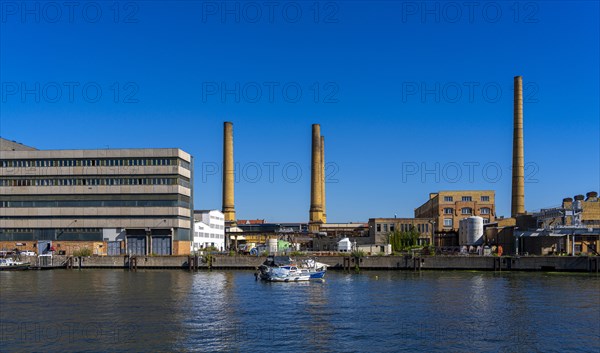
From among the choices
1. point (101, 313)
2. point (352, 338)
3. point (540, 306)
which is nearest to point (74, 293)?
point (101, 313)

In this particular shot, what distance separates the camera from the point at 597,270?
11150 centimetres

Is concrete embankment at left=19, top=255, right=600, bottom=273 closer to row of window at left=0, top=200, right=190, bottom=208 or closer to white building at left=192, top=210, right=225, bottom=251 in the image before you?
row of window at left=0, top=200, right=190, bottom=208

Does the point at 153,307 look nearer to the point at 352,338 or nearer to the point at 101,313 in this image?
the point at 101,313

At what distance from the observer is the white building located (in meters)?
153

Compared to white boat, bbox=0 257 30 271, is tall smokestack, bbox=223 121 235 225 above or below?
above

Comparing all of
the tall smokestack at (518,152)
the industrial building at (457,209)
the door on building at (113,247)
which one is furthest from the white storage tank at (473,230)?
the door on building at (113,247)

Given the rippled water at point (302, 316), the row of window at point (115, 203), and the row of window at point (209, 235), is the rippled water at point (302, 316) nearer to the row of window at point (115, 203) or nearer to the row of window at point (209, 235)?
the row of window at point (115, 203)

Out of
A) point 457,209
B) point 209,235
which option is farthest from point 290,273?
point 457,209

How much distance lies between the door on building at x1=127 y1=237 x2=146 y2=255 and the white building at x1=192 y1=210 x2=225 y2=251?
13271 mm

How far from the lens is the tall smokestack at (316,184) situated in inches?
7227

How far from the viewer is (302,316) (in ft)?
195

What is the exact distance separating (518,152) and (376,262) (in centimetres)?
4485

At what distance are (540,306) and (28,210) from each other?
11072 cm

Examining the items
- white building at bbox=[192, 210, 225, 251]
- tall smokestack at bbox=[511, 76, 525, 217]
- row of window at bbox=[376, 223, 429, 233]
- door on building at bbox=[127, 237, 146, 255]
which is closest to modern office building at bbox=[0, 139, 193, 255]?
door on building at bbox=[127, 237, 146, 255]
